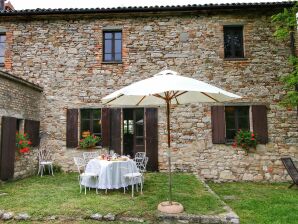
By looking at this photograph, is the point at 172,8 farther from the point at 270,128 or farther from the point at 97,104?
the point at 270,128

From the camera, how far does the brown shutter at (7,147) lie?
6770mm

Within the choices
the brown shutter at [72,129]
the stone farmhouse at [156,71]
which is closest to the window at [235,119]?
the stone farmhouse at [156,71]

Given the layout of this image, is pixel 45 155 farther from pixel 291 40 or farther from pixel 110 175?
pixel 291 40

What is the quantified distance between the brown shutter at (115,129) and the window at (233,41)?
4.27 m

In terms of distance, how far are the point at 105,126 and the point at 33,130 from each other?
7.42 ft

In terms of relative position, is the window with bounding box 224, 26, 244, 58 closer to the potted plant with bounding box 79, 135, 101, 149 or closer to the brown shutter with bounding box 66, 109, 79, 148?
the potted plant with bounding box 79, 135, 101, 149

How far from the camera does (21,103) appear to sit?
782cm

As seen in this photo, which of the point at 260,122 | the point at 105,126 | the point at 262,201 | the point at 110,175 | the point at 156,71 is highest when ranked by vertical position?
the point at 156,71

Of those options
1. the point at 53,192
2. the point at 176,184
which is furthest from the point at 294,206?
the point at 53,192

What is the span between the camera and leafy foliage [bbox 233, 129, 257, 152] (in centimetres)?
828

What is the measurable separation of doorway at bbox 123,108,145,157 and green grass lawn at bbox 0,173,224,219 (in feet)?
5.95

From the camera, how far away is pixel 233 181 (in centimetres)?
842

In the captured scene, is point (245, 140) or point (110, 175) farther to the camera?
point (245, 140)

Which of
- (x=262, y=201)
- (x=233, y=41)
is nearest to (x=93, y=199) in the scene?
(x=262, y=201)
